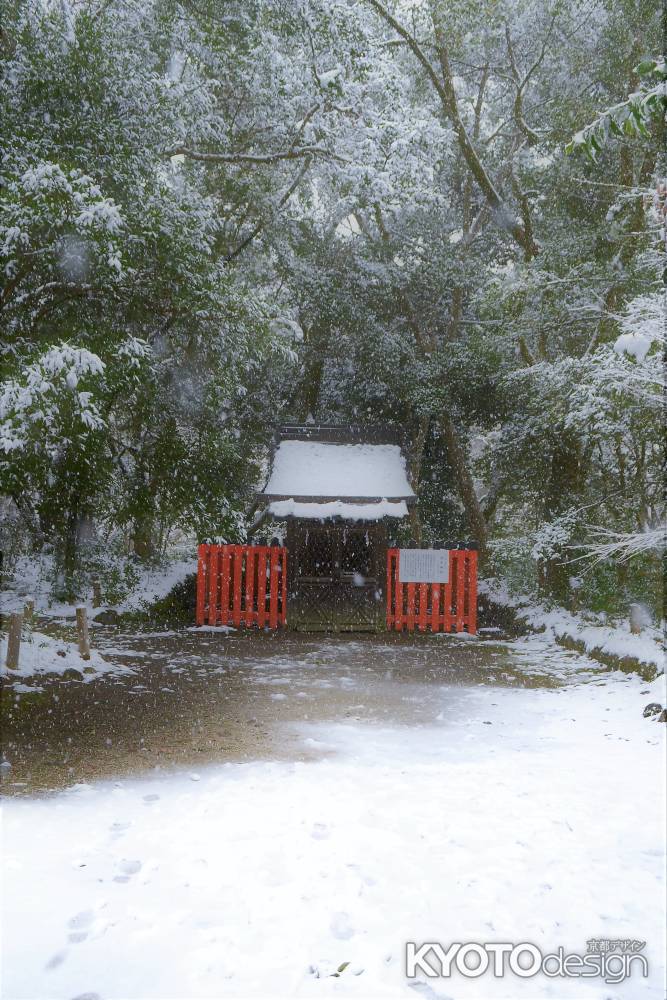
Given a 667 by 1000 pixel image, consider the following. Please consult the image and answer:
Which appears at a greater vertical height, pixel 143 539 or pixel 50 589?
pixel 143 539

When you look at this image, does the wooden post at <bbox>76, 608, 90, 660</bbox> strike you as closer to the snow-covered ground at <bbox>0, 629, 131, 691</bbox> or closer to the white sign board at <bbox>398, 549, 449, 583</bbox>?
the snow-covered ground at <bbox>0, 629, 131, 691</bbox>

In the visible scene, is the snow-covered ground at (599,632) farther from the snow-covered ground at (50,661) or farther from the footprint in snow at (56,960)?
the footprint in snow at (56,960)

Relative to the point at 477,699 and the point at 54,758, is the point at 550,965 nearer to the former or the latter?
the point at 54,758

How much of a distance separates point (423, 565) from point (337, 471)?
275 centimetres

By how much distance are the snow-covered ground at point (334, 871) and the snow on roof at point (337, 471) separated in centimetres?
878

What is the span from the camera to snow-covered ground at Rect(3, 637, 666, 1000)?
2.93m

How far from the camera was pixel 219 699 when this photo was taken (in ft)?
26.7

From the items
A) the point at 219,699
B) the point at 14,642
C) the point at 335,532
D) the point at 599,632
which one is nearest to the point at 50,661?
the point at 14,642

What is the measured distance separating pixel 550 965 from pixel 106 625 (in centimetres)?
1223

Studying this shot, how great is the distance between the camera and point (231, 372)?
14.3 m

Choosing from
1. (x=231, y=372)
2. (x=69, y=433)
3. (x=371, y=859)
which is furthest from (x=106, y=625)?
(x=371, y=859)

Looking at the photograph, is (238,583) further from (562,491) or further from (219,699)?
(562,491)

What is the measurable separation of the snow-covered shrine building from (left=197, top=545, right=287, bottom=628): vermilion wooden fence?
1.16ft

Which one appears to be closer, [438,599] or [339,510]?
[339,510]
